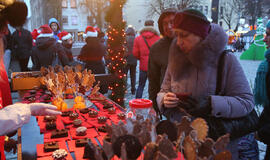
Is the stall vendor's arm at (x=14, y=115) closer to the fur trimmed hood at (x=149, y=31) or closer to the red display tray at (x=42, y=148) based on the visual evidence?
the red display tray at (x=42, y=148)

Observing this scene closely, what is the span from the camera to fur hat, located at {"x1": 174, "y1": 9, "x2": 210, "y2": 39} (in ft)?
4.89

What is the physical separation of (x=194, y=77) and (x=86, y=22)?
3358 cm

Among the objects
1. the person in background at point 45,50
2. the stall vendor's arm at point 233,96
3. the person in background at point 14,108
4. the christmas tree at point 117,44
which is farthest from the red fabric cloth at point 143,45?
the person in background at point 14,108

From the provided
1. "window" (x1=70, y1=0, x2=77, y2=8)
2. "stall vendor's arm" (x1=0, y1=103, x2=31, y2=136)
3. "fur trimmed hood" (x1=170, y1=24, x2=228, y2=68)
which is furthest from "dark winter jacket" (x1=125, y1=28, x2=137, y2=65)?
"window" (x1=70, y1=0, x2=77, y2=8)

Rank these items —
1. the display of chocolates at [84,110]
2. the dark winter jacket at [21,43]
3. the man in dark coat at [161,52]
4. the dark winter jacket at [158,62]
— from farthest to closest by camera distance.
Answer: the dark winter jacket at [21,43], the dark winter jacket at [158,62], the man in dark coat at [161,52], the display of chocolates at [84,110]

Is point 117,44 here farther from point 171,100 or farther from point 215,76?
point 215,76

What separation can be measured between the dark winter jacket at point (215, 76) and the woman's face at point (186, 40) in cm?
5

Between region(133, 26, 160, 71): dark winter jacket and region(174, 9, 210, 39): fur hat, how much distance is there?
2966 mm

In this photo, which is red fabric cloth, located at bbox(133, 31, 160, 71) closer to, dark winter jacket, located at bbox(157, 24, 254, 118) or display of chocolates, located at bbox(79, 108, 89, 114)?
display of chocolates, located at bbox(79, 108, 89, 114)

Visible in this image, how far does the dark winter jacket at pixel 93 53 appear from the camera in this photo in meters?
5.17

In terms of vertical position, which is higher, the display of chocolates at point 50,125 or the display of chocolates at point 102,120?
the display of chocolates at point 102,120

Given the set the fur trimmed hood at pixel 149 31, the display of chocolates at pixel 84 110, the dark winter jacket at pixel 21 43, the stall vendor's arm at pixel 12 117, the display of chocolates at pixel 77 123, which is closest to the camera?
the stall vendor's arm at pixel 12 117

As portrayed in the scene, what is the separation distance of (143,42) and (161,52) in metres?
1.93

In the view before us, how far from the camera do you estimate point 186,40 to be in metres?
1.56
